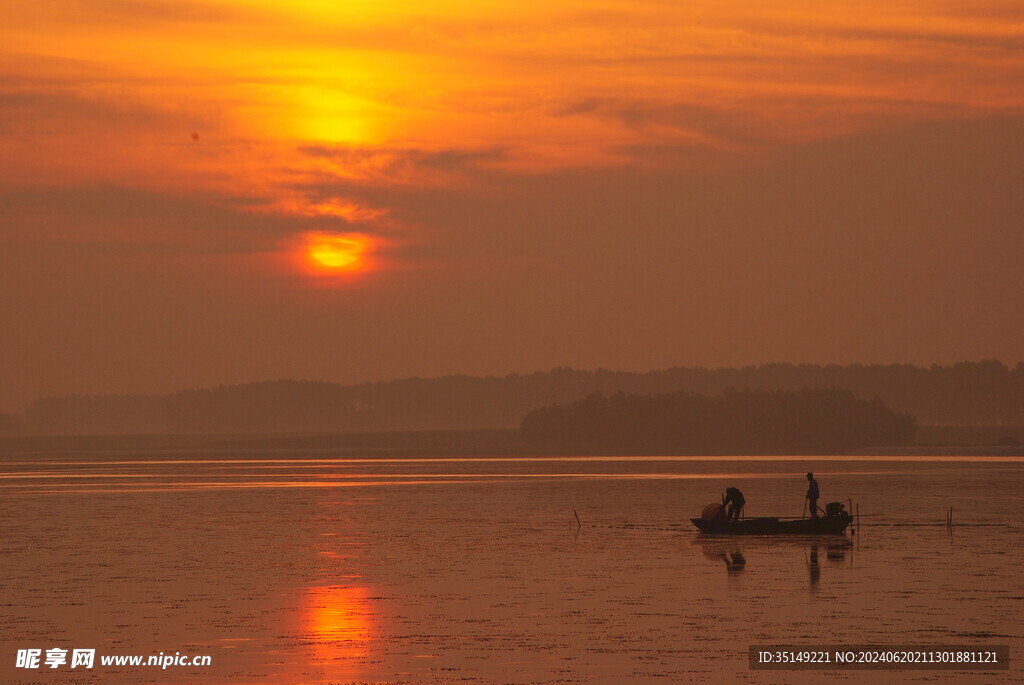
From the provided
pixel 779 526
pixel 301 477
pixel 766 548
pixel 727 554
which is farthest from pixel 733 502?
Answer: pixel 301 477

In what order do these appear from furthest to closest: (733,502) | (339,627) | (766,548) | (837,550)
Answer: (733,502) → (766,548) → (837,550) → (339,627)

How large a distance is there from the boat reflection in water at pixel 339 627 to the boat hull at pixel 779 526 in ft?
62.9

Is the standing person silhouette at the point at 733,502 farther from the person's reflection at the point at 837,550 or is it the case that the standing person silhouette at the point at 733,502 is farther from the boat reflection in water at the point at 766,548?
the person's reflection at the point at 837,550

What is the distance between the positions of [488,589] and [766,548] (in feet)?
51.4

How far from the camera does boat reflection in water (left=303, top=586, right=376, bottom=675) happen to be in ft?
87.6

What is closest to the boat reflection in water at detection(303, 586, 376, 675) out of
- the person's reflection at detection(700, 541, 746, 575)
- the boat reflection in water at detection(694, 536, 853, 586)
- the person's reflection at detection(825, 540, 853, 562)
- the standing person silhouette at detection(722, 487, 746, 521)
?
the boat reflection in water at detection(694, 536, 853, 586)

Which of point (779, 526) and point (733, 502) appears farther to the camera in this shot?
point (733, 502)

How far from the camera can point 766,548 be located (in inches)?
1960

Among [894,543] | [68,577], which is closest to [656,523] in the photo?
[894,543]

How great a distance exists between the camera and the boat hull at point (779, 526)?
52844 millimetres

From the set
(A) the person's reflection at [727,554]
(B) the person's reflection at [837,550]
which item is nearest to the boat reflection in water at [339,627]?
(A) the person's reflection at [727,554]

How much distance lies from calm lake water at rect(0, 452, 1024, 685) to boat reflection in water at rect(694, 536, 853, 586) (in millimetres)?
145

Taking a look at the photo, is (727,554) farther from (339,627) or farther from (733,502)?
(339,627)

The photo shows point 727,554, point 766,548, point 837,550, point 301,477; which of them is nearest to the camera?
point 727,554
